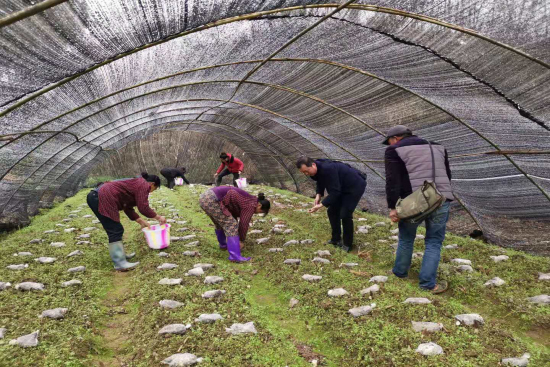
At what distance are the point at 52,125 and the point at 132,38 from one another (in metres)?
3.88

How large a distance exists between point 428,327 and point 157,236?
4313 mm

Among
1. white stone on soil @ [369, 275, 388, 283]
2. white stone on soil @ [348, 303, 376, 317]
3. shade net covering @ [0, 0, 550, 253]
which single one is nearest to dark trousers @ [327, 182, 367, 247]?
white stone on soil @ [369, 275, 388, 283]

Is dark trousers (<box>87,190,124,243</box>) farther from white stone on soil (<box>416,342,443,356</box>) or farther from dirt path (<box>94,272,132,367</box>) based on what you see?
white stone on soil (<box>416,342,443,356</box>)

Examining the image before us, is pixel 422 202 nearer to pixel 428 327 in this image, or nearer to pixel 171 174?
pixel 428 327

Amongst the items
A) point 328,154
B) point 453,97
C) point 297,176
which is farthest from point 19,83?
point 297,176

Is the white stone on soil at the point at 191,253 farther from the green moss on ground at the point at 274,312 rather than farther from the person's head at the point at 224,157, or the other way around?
the person's head at the point at 224,157

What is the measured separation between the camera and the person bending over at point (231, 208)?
17.8ft

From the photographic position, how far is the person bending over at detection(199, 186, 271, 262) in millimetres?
5426

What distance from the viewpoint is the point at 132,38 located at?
3.47 meters

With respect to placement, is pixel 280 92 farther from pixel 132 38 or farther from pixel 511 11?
pixel 511 11

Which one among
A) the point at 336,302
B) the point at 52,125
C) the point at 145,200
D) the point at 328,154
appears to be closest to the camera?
the point at 336,302

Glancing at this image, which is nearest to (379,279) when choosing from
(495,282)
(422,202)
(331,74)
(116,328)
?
(422,202)

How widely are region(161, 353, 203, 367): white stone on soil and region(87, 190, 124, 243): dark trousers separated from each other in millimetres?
2923

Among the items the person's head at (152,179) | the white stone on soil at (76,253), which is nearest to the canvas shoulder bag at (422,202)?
the person's head at (152,179)
